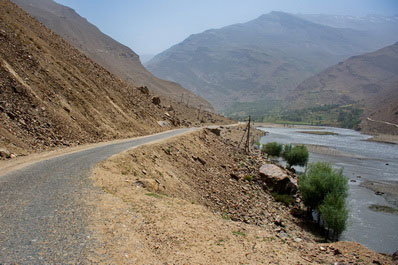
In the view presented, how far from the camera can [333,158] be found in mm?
64875

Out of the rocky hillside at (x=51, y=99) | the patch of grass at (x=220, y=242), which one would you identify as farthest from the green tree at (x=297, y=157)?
the patch of grass at (x=220, y=242)

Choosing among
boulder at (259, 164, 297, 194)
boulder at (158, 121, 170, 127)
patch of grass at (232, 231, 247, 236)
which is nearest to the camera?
patch of grass at (232, 231, 247, 236)

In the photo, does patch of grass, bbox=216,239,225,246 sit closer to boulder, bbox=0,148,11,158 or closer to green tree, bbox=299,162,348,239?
boulder, bbox=0,148,11,158

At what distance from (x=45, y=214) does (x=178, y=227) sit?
4260mm

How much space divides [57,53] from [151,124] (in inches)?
607

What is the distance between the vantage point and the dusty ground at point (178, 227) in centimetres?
756

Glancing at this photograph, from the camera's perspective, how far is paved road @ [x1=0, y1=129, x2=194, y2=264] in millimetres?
6187

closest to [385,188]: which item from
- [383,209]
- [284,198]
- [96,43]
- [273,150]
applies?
[383,209]

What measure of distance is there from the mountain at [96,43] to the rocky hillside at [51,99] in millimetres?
82312

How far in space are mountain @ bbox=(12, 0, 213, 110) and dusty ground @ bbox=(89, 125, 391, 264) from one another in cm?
10277

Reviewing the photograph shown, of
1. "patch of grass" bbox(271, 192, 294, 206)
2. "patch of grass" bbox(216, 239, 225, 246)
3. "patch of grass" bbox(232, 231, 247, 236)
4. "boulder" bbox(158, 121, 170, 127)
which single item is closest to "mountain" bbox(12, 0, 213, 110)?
"boulder" bbox(158, 121, 170, 127)

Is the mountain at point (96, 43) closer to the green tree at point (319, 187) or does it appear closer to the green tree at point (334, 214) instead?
the green tree at point (319, 187)

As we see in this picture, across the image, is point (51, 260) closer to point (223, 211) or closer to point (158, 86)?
point (223, 211)

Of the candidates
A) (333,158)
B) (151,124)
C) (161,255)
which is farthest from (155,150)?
(333,158)
